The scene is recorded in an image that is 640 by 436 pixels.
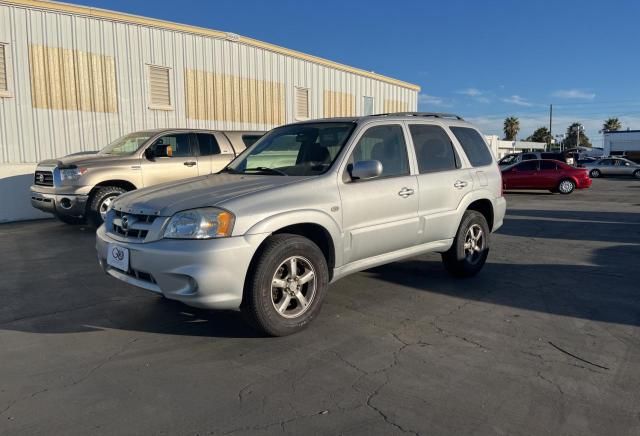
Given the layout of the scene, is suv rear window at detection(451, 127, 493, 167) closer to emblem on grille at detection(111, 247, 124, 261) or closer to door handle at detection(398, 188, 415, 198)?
door handle at detection(398, 188, 415, 198)

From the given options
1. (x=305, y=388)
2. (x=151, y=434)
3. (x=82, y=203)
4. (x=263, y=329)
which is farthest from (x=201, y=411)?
(x=82, y=203)

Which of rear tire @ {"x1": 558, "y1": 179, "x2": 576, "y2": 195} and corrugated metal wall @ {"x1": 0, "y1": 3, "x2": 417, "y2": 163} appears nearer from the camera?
corrugated metal wall @ {"x1": 0, "y1": 3, "x2": 417, "y2": 163}

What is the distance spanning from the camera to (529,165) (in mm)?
20906

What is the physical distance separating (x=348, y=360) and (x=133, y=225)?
6.47 ft

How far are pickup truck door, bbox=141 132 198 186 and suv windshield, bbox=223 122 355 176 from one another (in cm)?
457

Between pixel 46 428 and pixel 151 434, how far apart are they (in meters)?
0.60

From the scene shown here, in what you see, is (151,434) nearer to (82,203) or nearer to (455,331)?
(455,331)

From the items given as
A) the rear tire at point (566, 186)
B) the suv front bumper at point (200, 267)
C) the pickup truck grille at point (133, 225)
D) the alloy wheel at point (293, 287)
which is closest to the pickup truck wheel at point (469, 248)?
the alloy wheel at point (293, 287)

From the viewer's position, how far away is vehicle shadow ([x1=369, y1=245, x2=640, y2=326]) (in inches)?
194

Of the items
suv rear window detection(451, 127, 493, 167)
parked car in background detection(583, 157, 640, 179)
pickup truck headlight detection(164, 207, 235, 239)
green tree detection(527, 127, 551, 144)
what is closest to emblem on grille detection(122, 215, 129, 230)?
pickup truck headlight detection(164, 207, 235, 239)

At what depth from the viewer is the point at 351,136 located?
4707 mm

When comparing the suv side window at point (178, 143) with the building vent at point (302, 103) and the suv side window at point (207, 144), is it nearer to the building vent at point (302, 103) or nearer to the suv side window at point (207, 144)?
the suv side window at point (207, 144)

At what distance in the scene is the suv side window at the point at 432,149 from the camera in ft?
17.4

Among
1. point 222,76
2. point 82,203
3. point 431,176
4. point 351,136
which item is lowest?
point 82,203
